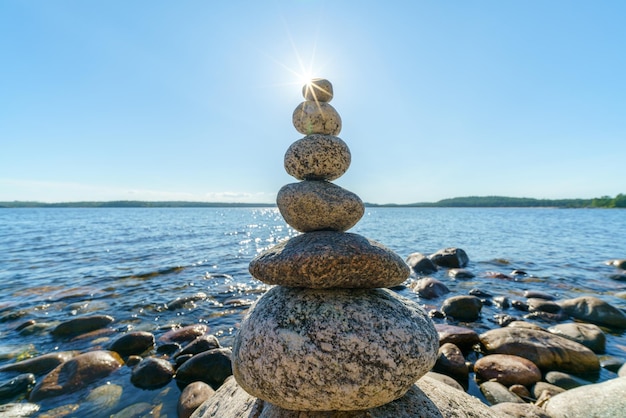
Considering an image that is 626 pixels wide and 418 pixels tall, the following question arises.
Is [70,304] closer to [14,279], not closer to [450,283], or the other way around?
[14,279]

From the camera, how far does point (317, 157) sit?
428 cm

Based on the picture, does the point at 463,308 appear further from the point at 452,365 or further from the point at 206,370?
the point at 206,370

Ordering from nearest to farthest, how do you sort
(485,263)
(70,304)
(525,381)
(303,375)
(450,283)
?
(303,375)
(525,381)
(70,304)
(450,283)
(485,263)

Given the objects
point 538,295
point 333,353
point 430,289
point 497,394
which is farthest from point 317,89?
point 538,295

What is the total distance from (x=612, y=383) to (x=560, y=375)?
1.43 metres

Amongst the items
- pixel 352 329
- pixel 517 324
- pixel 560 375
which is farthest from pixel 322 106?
pixel 517 324

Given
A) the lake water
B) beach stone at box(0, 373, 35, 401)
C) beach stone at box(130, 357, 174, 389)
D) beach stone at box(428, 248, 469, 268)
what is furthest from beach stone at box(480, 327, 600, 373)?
beach stone at box(428, 248, 469, 268)

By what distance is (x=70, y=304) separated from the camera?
1169 centimetres

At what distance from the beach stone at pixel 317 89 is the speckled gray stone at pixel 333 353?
3.01 meters

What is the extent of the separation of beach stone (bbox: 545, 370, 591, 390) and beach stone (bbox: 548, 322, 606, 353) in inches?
79.1

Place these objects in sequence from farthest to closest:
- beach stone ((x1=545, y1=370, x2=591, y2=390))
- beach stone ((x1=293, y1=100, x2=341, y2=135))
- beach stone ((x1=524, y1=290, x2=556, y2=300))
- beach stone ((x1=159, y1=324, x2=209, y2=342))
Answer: beach stone ((x1=524, y1=290, x2=556, y2=300)) → beach stone ((x1=159, y1=324, x2=209, y2=342)) → beach stone ((x1=545, y1=370, x2=591, y2=390)) → beach stone ((x1=293, y1=100, x2=341, y2=135))

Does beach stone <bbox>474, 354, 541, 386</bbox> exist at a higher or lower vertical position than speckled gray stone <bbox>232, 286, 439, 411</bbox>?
lower

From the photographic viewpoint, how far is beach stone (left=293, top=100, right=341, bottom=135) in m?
4.45

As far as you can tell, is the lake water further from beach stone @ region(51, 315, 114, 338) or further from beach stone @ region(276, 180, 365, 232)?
beach stone @ region(276, 180, 365, 232)
